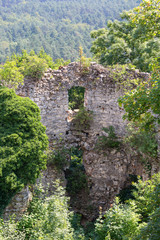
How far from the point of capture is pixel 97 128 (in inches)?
432

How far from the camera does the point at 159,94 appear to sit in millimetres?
6320

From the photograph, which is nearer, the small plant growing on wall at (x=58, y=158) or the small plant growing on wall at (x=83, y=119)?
the small plant growing on wall at (x=58, y=158)

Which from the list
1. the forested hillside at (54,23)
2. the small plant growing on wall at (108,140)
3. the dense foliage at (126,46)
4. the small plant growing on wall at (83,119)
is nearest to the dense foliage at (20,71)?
the small plant growing on wall at (83,119)

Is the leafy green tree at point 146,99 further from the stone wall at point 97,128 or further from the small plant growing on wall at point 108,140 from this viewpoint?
the stone wall at point 97,128

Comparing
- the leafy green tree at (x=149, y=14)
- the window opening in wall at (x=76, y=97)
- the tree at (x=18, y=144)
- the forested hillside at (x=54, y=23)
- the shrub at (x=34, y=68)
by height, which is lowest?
the tree at (x=18, y=144)

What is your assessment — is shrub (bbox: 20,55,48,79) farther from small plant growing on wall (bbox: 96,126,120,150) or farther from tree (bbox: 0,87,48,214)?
small plant growing on wall (bbox: 96,126,120,150)

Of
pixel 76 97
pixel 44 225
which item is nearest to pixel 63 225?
pixel 44 225

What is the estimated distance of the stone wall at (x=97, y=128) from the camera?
1077 centimetres

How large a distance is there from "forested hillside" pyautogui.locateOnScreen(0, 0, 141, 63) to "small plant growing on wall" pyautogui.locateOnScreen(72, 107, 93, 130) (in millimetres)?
33068

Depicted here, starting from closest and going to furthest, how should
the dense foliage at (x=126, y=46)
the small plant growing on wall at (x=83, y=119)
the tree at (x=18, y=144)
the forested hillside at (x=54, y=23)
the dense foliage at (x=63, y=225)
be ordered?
1. the dense foliage at (x=63, y=225)
2. the tree at (x=18, y=144)
3. the small plant growing on wall at (x=83, y=119)
4. the dense foliage at (x=126, y=46)
5. the forested hillside at (x=54, y=23)

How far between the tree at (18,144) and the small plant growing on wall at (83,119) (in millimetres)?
2127

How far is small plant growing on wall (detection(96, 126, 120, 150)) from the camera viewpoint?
1068 cm

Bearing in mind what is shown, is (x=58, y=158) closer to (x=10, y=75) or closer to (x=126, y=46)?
(x=10, y=75)

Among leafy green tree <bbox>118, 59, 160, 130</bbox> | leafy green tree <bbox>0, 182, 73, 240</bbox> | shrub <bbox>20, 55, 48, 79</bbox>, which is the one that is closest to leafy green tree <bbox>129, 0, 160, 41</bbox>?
leafy green tree <bbox>118, 59, 160, 130</bbox>
